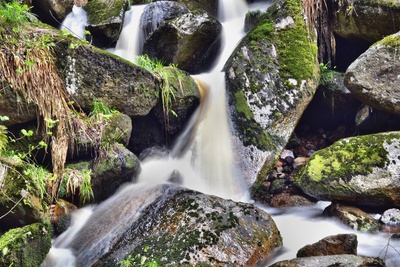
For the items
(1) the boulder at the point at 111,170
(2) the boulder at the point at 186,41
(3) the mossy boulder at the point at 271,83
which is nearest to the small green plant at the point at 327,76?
(3) the mossy boulder at the point at 271,83

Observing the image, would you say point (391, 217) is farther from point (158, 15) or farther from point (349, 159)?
point (158, 15)

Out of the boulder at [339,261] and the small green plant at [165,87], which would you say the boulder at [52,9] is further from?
the boulder at [339,261]

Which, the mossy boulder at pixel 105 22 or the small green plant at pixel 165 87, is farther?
the mossy boulder at pixel 105 22

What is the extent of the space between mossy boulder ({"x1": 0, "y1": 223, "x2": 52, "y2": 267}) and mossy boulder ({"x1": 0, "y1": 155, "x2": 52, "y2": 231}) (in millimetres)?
254

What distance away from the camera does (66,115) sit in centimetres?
450

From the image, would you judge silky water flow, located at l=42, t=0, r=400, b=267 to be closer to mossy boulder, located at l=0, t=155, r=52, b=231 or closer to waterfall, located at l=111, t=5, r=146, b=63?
waterfall, located at l=111, t=5, r=146, b=63

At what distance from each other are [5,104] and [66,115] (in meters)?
0.72

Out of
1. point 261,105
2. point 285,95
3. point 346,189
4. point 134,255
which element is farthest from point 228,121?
point 134,255

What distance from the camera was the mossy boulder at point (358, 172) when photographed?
14.7 ft

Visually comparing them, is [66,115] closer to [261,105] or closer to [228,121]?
[228,121]

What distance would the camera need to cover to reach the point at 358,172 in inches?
184

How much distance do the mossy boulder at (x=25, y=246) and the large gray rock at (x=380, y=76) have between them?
4852mm

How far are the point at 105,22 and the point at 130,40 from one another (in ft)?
2.02

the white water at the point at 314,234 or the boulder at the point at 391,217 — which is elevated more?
the boulder at the point at 391,217
